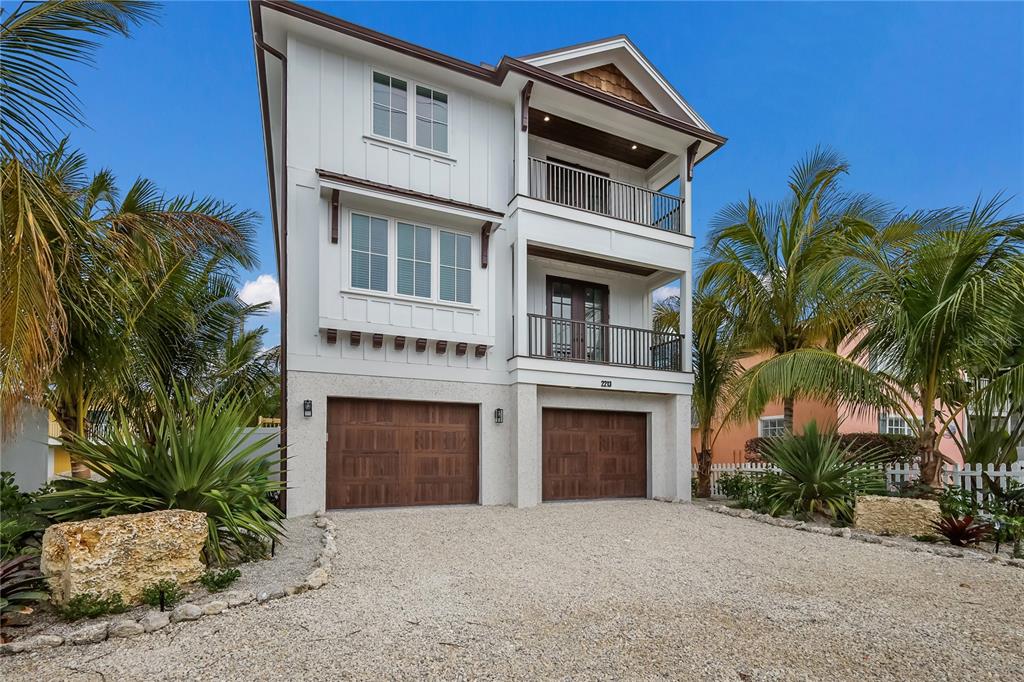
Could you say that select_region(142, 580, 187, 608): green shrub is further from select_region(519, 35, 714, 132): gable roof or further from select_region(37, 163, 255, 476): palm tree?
select_region(519, 35, 714, 132): gable roof

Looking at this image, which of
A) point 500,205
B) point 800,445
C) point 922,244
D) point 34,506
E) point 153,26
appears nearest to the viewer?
point 153,26

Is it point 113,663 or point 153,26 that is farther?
point 153,26

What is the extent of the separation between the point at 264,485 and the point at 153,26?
4.73 meters

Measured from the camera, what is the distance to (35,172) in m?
4.35

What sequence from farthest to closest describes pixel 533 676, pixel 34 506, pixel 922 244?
1. pixel 922 244
2. pixel 34 506
3. pixel 533 676

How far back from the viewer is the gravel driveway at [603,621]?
3756 mm

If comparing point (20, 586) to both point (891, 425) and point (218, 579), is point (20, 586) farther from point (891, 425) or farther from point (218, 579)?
point (891, 425)

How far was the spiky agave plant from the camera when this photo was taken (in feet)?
32.5

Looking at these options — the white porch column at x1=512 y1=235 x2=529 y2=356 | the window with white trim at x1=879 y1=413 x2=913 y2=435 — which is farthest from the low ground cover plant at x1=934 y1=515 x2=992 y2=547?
the window with white trim at x1=879 y1=413 x2=913 y2=435

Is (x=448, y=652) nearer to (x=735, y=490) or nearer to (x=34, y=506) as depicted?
(x=34, y=506)

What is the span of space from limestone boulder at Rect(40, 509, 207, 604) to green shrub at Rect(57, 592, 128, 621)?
0.20ft

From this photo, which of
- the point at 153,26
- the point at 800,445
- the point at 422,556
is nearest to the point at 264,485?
the point at 422,556

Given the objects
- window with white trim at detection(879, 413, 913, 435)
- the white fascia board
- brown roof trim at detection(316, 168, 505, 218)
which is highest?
brown roof trim at detection(316, 168, 505, 218)

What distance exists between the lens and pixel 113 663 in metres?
3.73
